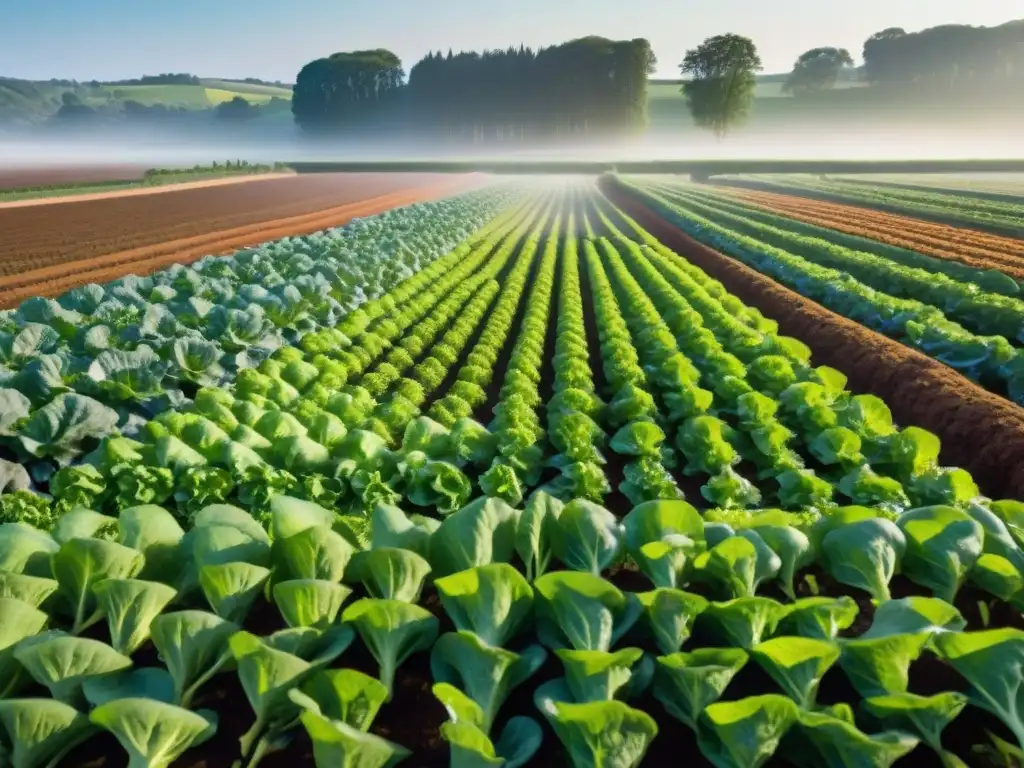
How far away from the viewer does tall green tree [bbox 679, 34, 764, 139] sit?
95812 mm

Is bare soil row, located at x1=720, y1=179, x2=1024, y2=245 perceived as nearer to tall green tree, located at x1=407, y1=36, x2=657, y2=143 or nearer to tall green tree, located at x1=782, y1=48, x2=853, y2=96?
tall green tree, located at x1=407, y1=36, x2=657, y2=143

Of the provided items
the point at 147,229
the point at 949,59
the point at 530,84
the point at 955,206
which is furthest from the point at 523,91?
the point at 147,229

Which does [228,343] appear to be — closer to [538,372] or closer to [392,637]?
[538,372]

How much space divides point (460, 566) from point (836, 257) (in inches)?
701

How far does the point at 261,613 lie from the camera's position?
133 inches

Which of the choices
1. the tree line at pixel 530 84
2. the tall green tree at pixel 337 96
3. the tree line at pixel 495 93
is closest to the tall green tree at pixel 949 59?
the tree line at pixel 530 84

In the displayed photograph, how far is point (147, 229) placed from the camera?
88.2 feet

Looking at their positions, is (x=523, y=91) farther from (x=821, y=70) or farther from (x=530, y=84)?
(x=821, y=70)

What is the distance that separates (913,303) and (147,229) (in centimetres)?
2477

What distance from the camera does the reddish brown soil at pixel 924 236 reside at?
17.5m

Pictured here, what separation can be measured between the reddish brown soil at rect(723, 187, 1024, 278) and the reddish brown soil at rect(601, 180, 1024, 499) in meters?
6.20

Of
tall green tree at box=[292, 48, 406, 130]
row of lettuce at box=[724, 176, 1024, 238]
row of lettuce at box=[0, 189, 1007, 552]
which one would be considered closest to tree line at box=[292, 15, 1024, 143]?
tall green tree at box=[292, 48, 406, 130]

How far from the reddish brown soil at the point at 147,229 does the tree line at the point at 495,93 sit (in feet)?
295

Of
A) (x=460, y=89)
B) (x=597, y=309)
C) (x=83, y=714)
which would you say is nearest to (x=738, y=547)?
(x=83, y=714)
